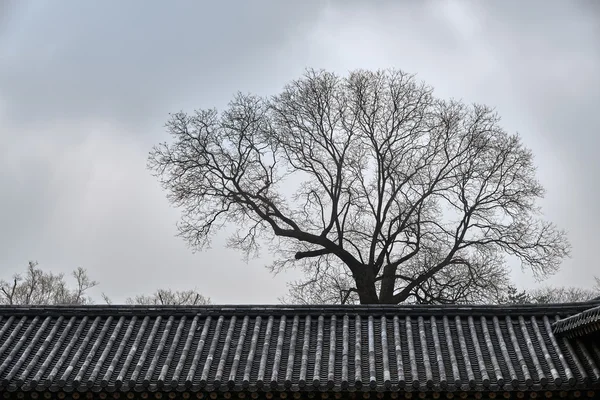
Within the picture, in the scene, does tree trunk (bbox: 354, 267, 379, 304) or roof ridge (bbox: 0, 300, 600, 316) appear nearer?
roof ridge (bbox: 0, 300, 600, 316)

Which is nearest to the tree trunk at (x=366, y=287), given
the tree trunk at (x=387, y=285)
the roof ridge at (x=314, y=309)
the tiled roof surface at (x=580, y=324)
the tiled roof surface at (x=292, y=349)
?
the tree trunk at (x=387, y=285)

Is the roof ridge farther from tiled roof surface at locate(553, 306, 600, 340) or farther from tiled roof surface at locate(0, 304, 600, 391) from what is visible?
tiled roof surface at locate(553, 306, 600, 340)

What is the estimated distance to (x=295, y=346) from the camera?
1087 centimetres

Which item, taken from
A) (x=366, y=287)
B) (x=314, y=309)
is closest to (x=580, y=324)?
(x=314, y=309)

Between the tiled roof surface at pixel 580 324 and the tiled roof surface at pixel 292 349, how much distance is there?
0.16 metres

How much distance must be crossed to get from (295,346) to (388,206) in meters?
13.2

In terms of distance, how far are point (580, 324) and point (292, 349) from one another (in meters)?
3.91

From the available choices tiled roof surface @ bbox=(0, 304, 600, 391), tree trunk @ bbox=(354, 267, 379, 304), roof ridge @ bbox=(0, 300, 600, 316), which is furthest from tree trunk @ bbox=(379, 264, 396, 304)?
tiled roof surface @ bbox=(0, 304, 600, 391)

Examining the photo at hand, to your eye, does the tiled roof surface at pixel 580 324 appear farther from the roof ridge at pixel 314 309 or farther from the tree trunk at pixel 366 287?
the tree trunk at pixel 366 287

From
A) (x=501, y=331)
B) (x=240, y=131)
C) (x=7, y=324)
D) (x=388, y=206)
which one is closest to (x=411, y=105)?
(x=388, y=206)

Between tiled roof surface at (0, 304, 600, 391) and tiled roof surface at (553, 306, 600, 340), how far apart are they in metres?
0.16

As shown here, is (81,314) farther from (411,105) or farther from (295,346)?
(411,105)

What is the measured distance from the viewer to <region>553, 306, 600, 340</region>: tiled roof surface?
9734mm

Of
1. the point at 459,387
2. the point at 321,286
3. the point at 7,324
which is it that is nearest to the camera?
the point at 459,387
